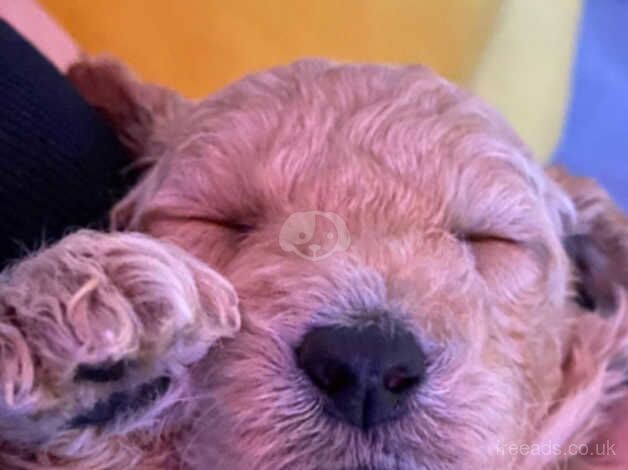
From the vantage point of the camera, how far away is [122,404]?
3.16ft

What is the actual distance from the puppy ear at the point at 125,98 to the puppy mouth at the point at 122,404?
2.12 feet

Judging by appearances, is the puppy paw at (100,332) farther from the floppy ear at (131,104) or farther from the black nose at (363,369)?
the floppy ear at (131,104)

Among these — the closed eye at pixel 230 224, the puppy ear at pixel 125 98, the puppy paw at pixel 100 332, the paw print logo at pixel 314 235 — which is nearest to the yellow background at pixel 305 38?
the puppy ear at pixel 125 98

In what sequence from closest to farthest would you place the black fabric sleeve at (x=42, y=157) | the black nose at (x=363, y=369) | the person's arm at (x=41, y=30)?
the black nose at (x=363, y=369)
the black fabric sleeve at (x=42, y=157)
the person's arm at (x=41, y=30)

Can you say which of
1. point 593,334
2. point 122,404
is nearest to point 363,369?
point 122,404

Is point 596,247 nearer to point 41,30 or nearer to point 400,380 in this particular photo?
point 400,380

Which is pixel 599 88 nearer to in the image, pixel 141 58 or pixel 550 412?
pixel 141 58

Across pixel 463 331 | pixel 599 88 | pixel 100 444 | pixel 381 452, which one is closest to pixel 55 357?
pixel 100 444

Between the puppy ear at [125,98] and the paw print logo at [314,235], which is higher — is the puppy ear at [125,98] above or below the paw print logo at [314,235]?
above

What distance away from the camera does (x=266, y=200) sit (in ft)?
4.13

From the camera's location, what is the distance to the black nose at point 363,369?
3.20ft

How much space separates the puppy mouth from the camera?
3.05 ft

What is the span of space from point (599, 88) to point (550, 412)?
5.67 feet

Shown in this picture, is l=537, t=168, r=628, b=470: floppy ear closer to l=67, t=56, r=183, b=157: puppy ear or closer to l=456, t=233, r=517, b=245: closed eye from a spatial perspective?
l=456, t=233, r=517, b=245: closed eye
